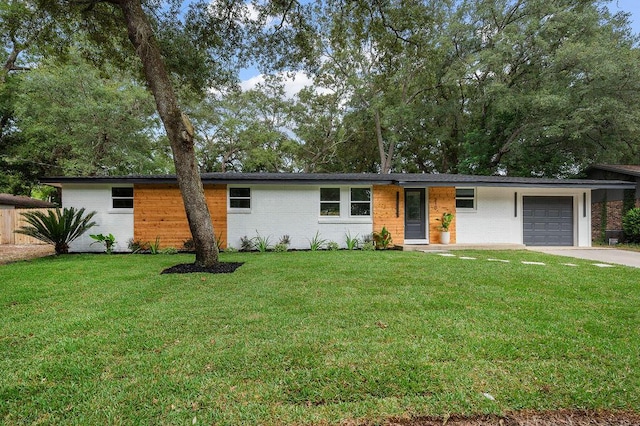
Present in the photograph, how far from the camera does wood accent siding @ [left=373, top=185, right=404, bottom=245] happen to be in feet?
36.7

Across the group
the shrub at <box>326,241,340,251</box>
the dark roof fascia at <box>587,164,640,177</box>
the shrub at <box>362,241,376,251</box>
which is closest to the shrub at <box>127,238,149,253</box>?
the shrub at <box>326,241,340,251</box>

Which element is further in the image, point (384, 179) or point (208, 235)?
point (384, 179)

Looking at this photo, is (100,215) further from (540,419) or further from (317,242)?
(540,419)

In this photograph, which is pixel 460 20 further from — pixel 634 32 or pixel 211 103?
pixel 211 103

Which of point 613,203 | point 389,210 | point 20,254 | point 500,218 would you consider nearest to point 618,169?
point 613,203

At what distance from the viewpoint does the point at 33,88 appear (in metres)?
15.8

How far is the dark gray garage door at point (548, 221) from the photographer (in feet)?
39.1

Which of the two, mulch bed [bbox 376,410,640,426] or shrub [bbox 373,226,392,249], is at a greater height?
shrub [bbox 373,226,392,249]

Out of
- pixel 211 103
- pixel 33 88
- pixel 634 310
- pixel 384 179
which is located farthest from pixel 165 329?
pixel 211 103

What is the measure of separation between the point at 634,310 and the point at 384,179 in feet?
24.9

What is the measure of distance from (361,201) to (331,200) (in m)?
1.10

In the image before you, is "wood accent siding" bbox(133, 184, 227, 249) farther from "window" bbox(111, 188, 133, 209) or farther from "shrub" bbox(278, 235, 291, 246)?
"shrub" bbox(278, 235, 291, 246)

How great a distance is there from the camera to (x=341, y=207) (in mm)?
11172

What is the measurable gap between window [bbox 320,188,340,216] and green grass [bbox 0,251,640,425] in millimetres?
5929
